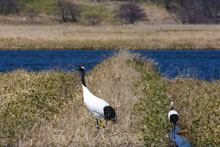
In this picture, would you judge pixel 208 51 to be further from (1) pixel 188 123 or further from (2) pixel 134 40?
(1) pixel 188 123

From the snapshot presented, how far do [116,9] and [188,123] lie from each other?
8771 cm

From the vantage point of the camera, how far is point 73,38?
4534cm

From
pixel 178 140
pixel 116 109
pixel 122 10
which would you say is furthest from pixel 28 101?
pixel 122 10

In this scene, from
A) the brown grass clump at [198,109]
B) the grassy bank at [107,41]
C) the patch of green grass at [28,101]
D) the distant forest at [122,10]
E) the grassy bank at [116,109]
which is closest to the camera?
the grassy bank at [116,109]

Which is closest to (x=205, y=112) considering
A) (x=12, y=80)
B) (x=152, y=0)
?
(x=12, y=80)

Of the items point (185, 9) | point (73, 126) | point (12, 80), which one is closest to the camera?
point (73, 126)

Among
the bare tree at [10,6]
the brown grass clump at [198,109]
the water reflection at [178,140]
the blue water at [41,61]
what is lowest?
the bare tree at [10,6]

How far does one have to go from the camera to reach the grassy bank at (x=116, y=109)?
27.5ft

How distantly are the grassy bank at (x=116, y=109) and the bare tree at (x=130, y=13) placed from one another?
254 feet

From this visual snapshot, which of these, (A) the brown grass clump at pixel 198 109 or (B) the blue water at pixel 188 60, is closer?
(A) the brown grass clump at pixel 198 109

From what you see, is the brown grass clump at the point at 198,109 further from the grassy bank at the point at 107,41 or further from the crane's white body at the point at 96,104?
the grassy bank at the point at 107,41

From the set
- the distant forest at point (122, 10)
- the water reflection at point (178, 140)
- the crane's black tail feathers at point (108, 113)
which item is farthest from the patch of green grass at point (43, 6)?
the crane's black tail feathers at point (108, 113)

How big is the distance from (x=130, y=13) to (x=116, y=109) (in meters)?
85.5

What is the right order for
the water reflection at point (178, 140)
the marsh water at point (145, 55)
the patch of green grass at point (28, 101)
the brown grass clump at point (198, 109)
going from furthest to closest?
the marsh water at point (145, 55) → the water reflection at point (178, 140) → the brown grass clump at point (198, 109) → the patch of green grass at point (28, 101)
